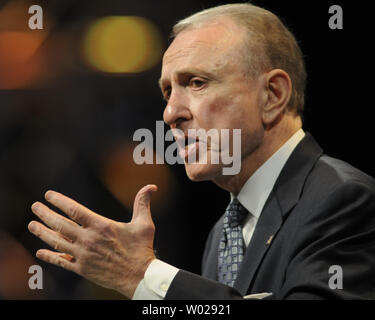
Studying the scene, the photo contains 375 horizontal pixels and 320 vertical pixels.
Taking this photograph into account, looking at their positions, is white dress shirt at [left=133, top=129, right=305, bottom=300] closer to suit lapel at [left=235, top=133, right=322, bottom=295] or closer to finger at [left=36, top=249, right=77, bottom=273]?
suit lapel at [left=235, top=133, right=322, bottom=295]

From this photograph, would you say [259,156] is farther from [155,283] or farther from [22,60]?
[22,60]

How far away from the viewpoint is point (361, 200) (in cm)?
116

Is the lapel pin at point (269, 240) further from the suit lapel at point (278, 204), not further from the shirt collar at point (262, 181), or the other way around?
the shirt collar at point (262, 181)

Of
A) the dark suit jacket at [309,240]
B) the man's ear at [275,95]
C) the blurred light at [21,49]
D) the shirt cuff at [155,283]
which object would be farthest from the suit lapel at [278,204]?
the blurred light at [21,49]

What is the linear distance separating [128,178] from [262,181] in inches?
29.7

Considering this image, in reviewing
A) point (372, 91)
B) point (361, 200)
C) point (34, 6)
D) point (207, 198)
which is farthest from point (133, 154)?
point (361, 200)

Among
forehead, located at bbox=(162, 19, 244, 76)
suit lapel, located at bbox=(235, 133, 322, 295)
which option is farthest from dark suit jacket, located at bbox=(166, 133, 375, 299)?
forehead, located at bbox=(162, 19, 244, 76)

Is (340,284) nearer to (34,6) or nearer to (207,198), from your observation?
(207,198)

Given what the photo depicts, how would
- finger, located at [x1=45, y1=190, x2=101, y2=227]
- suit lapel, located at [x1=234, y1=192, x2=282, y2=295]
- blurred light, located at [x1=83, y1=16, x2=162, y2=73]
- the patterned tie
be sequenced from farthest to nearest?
blurred light, located at [x1=83, y1=16, x2=162, y2=73] → the patterned tie → suit lapel, located at [x1=234, y1=192, x2=282, y2=295] → finger, located at [x1=45, y1=190, x2=101, y2=227]

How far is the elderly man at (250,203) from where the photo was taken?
1058 millimetres

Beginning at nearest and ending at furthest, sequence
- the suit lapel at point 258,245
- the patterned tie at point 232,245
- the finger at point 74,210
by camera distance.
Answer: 1. the finger at point 74,210
2. the suit lapel at point 258,245
3. the patterned tie at point 232,245

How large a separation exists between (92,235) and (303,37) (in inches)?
43.6

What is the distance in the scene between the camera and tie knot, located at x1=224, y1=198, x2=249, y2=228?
1.43m

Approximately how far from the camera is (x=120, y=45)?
2.11 meters
